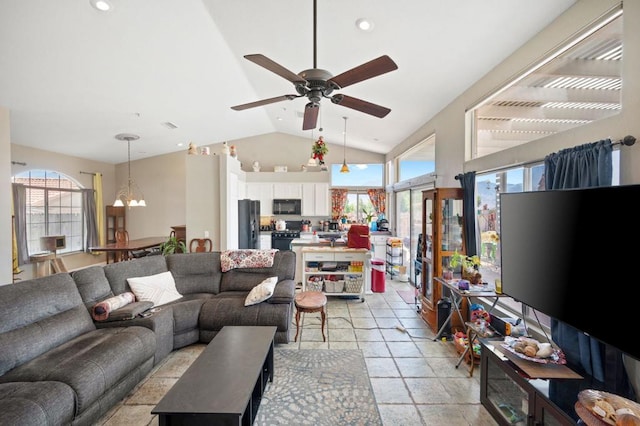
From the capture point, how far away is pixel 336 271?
15.3ft

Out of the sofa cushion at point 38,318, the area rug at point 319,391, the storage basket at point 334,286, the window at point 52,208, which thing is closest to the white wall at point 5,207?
the sofa cushion at point 38,318

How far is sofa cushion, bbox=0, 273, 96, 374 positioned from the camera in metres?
2.00

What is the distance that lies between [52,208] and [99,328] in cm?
530

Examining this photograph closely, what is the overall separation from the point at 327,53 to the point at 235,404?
3394 mm

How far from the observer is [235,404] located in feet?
5.41

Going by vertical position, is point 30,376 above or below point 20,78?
below

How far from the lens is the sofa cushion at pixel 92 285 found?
2.70 m

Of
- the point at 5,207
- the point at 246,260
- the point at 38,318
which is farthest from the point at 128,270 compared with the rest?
the point at 5,207

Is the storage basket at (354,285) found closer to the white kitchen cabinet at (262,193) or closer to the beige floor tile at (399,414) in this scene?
the beige floor tile at (399,414)

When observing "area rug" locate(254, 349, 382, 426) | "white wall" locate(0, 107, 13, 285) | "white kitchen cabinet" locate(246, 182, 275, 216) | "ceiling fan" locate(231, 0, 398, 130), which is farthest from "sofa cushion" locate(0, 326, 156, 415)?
"white kitchen cabinet" locate(246, 182, 275, 216)

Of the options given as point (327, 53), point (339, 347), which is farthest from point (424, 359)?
point (327, 53)

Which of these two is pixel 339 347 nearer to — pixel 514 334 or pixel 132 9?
pixel 514 334

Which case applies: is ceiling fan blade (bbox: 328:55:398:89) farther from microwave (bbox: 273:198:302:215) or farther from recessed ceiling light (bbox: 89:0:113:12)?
microwave (bbox: 273:198:302:215)

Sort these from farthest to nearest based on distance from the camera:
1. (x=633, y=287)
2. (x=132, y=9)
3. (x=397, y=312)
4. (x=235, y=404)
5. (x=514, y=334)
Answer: (x=397, y=312)
(x=132, y=9)
(x=514, y=334)
(x=235, y=404)
(x=633, y=287)
